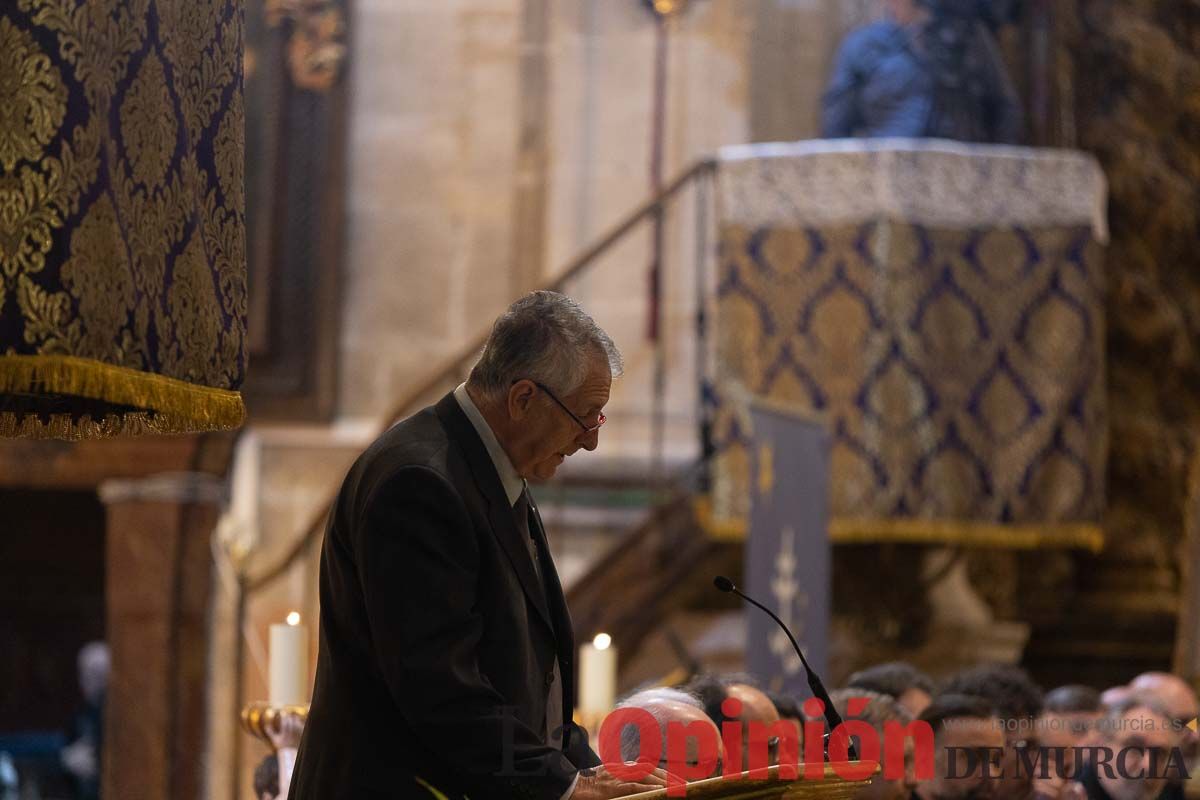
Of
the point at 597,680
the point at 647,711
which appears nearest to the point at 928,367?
the point at 597,680

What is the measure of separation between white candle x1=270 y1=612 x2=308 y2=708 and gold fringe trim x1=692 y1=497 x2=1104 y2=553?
11.1 feet

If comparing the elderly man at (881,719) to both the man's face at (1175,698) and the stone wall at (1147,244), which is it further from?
the stone wall at (1147,244)

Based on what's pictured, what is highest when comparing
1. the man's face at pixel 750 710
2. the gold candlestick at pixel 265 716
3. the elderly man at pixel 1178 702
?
the man's face at pixel 750 710

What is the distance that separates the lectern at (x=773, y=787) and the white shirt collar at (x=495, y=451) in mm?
559

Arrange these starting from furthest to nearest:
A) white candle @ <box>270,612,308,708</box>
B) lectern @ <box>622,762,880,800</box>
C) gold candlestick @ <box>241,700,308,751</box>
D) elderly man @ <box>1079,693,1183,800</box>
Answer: elderly man @ <box>1079,693,1183,800</box> → white candle @ <box>270,612,308,708</box> → gold candlestick @ <box>241,700,308,751</box> → lectern @ <box>622,762,880,800</box>

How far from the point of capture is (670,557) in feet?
24.6

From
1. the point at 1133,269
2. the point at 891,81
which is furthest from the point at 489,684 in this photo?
the point at 1133,269

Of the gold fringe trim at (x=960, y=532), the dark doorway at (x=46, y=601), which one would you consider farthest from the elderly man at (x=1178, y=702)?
the dark doorway at (x=46, y=601)

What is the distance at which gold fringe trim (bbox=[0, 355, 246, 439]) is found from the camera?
86.4 inches

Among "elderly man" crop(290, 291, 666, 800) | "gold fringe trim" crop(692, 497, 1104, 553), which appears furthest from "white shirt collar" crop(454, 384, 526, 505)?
"gold fringe trim" crop(692, 497, 1104, 553)

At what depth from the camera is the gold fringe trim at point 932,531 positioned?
7.21 meters

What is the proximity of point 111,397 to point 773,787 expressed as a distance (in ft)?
3.25

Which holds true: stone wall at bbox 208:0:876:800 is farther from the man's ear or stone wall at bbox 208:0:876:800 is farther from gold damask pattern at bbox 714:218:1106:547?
the man's ear

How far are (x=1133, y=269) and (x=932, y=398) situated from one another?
243 cm
